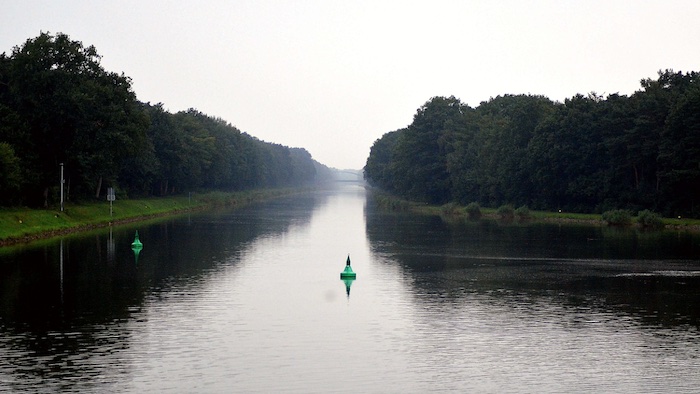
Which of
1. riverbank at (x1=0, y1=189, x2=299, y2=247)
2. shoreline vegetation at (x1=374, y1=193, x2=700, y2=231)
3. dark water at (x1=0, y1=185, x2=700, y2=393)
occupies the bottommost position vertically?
dark water at (x1=0, y1=185, x2=700, y2=393)

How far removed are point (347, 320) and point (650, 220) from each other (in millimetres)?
61619

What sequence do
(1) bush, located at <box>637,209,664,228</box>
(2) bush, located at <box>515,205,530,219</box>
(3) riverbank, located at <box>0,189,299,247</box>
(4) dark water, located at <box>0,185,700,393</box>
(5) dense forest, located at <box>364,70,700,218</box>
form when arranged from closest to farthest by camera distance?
1. (4) dark water, located at <box>0,185,700,393</box>
2. (3) riverbank, located at <box>0,189,299,247</box>
3. (1) bush, located at <box>637,209,664,228</box>
4. (5) dense forest, located at <box>364,70,700,218</box>
5. (2) bush, located at <box>515,205,530,219</box>

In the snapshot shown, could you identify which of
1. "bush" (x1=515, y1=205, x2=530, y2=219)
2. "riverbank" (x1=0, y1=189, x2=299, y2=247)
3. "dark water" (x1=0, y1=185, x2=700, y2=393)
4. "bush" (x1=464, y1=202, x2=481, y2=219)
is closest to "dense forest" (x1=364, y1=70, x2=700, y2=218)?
"bush" (x1=464, y1=202, x2=481, y2=219)

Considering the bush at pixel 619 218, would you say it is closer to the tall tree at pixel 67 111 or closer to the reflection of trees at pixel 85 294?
the reflection of trees at pixel 85 294

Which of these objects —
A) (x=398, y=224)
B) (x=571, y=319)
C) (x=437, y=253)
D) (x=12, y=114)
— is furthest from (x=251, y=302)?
(x=398, y=224)

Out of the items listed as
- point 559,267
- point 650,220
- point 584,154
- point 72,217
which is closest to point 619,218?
point 650,220

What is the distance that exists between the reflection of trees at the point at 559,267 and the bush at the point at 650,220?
703 cm

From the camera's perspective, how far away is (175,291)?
3578cm

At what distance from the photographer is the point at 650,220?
82250 mm

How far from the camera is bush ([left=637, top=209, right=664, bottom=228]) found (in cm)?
8169

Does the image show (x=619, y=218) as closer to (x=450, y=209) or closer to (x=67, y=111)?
(x=450, y=209)

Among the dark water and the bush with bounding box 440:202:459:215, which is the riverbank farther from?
the bush with bounding box 440:202:459:215

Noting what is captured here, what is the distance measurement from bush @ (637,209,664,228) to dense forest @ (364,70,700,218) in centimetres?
479

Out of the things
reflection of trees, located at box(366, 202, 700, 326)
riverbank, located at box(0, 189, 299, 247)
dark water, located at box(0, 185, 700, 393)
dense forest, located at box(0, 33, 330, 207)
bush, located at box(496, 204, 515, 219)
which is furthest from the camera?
bush, located at box(496, 204, 515, 219)
